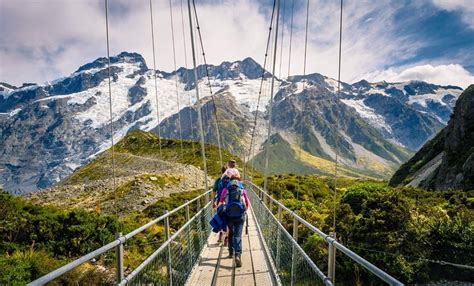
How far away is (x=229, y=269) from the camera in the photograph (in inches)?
304

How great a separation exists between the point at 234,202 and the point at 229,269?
1.28 m

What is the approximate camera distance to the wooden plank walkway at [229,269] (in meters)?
6.94

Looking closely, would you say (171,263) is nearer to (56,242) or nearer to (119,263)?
(119,263)

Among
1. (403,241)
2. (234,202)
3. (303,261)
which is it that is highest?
(234,202)

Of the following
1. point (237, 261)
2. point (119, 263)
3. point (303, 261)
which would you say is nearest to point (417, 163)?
point (237, 261)

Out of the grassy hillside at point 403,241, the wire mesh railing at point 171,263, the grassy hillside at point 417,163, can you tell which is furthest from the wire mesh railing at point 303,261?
the grassy hillside at point 417,163

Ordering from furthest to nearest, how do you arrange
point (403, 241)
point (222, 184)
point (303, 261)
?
point (403, 241) → point (222, 184) → point (303, 261)

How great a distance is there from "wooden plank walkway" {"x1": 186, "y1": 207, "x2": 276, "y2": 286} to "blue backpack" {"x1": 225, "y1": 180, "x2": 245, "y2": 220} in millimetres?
1051

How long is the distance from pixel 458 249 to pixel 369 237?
Answer: 2.77 meters

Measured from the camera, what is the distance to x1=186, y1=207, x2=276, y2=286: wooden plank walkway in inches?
273

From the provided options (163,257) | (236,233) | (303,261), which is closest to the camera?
(303,261)

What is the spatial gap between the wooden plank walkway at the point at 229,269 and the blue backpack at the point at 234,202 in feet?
3.45

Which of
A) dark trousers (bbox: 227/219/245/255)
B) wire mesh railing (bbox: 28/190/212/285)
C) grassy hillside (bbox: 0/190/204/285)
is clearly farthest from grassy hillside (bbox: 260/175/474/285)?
grassy hillside (bbox: 0/190/204/285)

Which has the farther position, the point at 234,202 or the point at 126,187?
the point at 126,187
